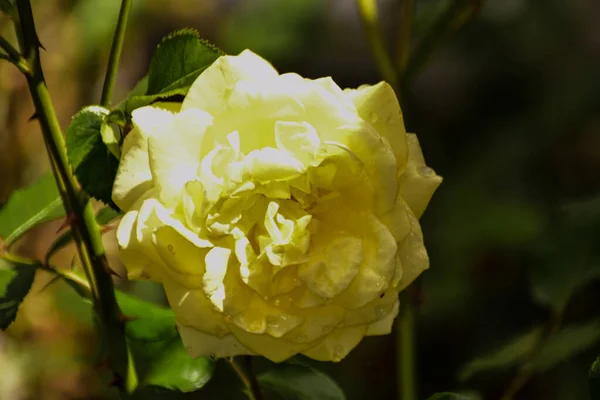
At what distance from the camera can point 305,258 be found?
1.19 ft

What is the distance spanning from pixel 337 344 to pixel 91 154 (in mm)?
150

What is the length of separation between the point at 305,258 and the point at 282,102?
0.07m

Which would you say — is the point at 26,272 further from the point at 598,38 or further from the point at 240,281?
the point at 598,38

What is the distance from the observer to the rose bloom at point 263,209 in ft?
1.14

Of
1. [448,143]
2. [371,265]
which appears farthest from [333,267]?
→ [448,143]

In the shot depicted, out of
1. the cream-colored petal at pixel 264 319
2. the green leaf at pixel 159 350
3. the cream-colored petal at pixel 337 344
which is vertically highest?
the cream-colored petal at pixel 264 319

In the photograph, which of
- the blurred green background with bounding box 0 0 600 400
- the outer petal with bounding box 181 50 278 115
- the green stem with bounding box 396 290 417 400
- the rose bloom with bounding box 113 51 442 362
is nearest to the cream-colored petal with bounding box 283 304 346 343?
the rose bloom with bounding box 113 51 442 362

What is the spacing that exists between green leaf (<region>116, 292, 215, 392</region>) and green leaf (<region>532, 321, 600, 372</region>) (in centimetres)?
26

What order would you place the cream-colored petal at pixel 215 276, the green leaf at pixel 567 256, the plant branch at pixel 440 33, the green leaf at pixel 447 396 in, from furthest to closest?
the green leaf at pixel 567 256
the plant branch at pixel 440 33
the green leaf at pixel 447 396
the cream-colored petal at pixel 215 276

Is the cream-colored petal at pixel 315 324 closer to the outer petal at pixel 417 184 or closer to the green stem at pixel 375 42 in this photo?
the outer petal at pixel 417 184

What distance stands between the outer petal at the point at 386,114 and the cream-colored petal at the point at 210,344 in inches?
4.4

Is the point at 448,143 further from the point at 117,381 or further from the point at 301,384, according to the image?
the point at 117,381

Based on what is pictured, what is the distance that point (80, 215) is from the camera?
1.29 feet

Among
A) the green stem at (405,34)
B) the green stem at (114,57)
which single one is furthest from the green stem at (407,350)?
the green stem at (114,57)
